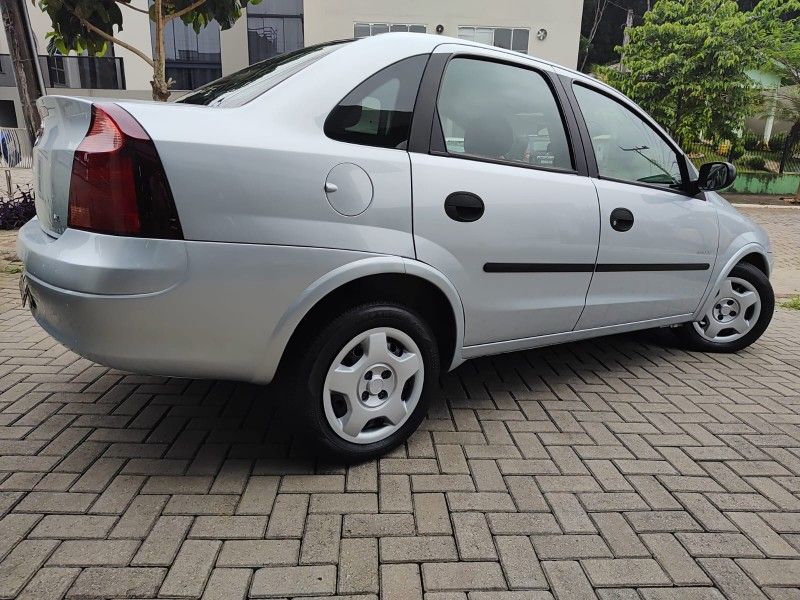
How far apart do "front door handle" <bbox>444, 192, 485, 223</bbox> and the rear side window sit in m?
0.30

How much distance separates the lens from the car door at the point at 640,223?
310 cm

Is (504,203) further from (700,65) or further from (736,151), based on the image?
(736,151)

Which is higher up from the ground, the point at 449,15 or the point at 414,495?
the point at 449,15

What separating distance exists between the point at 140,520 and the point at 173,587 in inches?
15.1

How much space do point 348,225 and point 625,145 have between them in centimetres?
194

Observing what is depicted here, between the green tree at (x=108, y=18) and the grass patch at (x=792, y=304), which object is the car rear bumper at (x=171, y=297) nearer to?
the green tree at (x=108, y=18)

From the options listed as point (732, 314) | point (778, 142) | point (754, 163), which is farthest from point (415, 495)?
point (778, 142)

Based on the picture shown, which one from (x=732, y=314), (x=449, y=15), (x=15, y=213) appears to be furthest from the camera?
(x=449, y=15)

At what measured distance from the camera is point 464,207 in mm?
2484

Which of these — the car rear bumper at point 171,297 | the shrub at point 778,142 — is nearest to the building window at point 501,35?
the shrub at point 778,142

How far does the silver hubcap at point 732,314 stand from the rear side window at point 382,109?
2753 millimetres

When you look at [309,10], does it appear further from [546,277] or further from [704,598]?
[704,598]

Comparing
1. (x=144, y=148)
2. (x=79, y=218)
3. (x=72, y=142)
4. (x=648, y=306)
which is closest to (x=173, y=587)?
(x=79, y=218)

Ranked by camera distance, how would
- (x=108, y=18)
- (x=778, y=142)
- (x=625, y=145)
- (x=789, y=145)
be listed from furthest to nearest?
1. (x=778, y=142)
2. (x=789, y=145)
3. (x=108, y=18)
4. (x=625, y=145)
